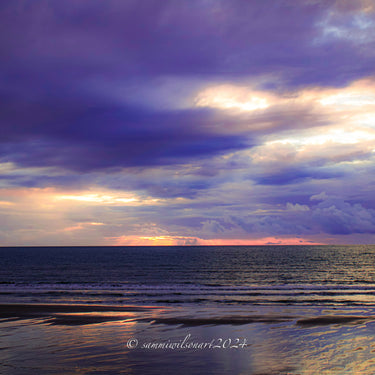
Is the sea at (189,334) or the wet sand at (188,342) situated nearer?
the wet sand at (188,342)

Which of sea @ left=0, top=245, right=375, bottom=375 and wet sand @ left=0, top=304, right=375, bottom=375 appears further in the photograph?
sea @ left=0, top=245, right=375, bottom=375

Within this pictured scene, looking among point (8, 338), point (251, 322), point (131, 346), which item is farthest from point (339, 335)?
point (8, 338)

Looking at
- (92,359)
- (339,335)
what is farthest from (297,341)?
(92,359)

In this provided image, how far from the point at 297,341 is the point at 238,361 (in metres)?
5.05

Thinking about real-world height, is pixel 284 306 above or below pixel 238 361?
below

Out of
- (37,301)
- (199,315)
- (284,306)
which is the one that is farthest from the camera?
(37,301)

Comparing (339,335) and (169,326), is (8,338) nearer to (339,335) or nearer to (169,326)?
(169,326)

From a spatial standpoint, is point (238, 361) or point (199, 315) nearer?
point (238, 361)

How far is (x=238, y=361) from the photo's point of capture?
13.8m

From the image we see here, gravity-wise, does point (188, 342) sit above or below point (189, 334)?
above

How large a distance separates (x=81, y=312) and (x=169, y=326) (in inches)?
379

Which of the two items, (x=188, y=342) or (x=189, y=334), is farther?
(x=189, y=334)

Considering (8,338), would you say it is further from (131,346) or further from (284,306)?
(284,306)

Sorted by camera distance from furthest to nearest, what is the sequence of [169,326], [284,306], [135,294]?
[135,294], [284,306], [169,326]
